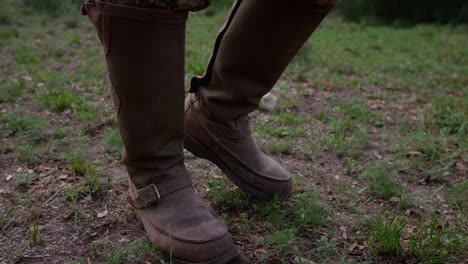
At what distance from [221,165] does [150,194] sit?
372mm

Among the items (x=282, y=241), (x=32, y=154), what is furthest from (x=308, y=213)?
(x=32, y=154)

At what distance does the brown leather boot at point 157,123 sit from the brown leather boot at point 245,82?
10.2 inches

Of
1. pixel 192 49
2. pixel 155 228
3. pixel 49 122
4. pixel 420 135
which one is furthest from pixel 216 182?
pixel 192 49

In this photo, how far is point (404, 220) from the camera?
169 cm

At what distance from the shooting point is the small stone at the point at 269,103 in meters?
2.99

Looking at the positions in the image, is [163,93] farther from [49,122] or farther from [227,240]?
[49,122]

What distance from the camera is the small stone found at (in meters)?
2.99

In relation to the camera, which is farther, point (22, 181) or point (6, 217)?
point (22, 181)

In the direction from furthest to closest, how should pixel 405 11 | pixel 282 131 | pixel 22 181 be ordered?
pixel 405 11 < pixel 282 131 < pixel 22 181

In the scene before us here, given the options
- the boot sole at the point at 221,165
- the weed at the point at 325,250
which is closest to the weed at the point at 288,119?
the boot sole at the point at 221,165

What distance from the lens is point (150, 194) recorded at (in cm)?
133

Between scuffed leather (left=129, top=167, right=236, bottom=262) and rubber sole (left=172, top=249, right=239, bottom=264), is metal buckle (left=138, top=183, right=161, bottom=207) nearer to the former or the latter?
scuffed leather (left=129, top=167, right=236, bottom=262)

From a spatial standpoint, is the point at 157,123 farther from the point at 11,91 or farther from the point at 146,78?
the point at 11,91

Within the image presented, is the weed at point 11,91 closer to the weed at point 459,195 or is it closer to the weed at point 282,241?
the weed at point 282,241
